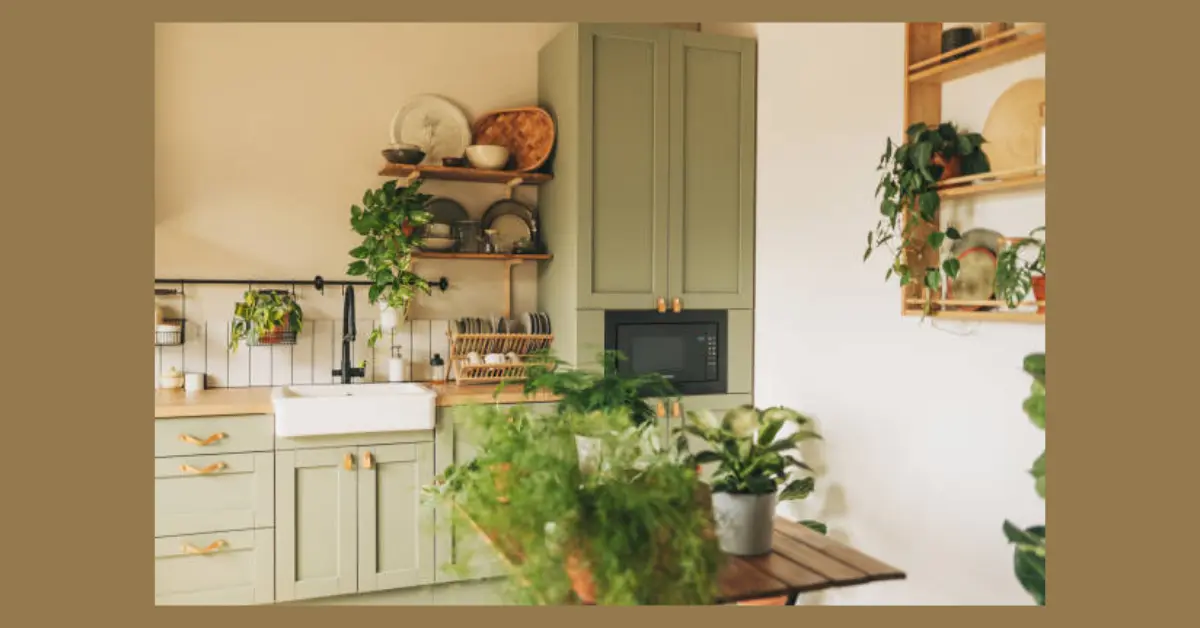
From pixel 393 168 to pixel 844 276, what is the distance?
6.36 ft

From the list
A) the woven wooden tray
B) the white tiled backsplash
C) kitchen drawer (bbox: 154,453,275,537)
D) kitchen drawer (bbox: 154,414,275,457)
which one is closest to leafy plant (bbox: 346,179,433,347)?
the white tiled backsplash

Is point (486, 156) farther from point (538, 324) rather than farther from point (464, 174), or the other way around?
point (538, 324)

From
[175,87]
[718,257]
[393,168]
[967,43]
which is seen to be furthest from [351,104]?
[967,43]

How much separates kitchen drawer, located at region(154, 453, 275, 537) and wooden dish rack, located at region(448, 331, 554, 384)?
92 cm

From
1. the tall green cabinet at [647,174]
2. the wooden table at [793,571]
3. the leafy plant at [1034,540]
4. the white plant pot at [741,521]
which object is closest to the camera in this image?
the wooden table at [793,571]

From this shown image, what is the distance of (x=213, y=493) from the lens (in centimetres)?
329

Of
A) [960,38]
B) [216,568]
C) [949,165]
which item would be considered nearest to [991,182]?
[949,165]

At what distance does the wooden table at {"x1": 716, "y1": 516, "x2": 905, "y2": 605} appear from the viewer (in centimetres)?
159

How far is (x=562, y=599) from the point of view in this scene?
142 centimetres

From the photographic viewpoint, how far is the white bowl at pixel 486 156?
158 inches

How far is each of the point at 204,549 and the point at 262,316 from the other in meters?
0.94

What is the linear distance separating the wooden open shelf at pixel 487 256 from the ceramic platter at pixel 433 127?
48 centimetres

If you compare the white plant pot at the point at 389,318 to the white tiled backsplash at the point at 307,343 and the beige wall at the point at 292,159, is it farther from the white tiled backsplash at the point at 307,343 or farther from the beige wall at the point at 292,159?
the beige wall at the point at 292,159

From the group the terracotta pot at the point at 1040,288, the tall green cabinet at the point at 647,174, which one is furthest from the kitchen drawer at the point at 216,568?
the terracotta pot at the point at 1040,288
